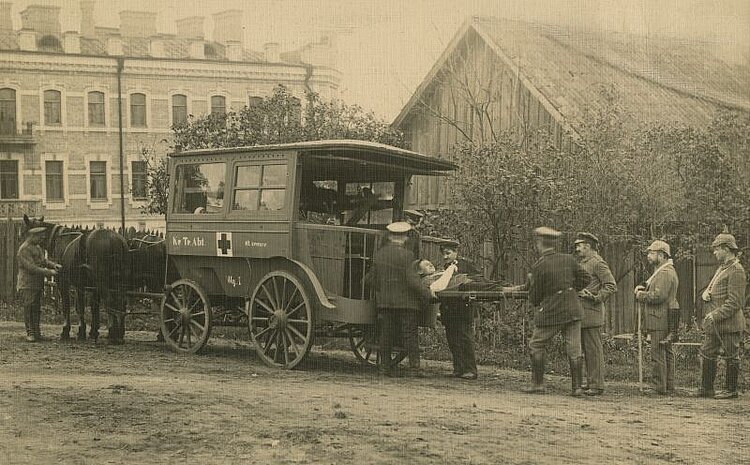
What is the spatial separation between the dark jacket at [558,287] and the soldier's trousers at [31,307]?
718 centimetres

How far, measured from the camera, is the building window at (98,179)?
25344 mm

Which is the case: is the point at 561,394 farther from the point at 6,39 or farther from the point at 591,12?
the point at 6,39

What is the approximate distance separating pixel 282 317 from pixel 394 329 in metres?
1.24

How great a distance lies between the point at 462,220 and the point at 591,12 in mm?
3819

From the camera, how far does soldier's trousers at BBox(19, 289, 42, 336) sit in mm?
11945

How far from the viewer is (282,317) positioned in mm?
9430

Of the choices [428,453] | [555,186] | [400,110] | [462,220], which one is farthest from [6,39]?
[428,453]

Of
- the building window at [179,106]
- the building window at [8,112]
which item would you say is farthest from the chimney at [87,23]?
the building window at [179,106]

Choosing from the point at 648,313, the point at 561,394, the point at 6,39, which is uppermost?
the point at 6,39

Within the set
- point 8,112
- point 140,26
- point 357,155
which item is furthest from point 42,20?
point 357,155

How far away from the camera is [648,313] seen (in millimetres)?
8672

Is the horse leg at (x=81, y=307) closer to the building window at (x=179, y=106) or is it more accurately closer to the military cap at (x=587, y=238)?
the military cap at (x=587, y=238)

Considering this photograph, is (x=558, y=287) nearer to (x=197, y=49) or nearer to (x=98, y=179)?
(x=197, y=49)

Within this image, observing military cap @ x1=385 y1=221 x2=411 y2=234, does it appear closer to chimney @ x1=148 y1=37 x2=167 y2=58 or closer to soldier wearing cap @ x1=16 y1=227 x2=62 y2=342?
soldier wearing cap @ x1=16 y1=227 x2=62 y2=342
